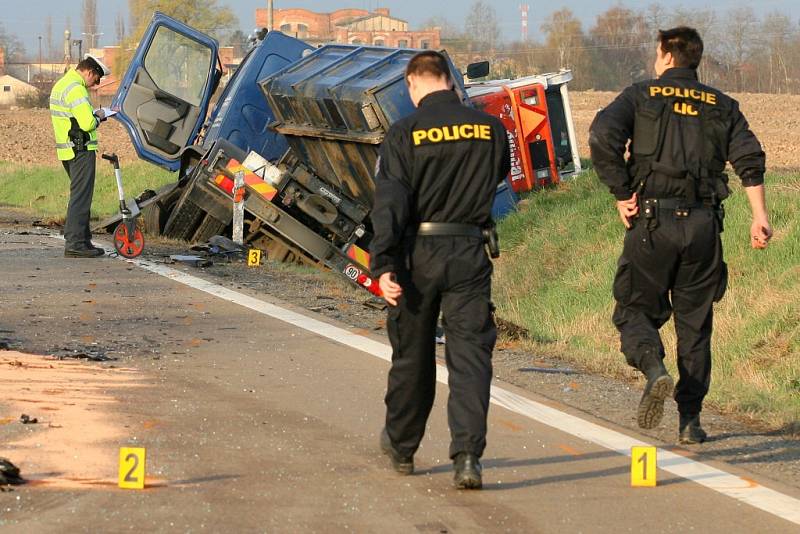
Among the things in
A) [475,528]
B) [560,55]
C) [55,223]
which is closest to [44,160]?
[55,223]

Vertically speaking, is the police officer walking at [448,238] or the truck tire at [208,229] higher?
the police officer walking at [448,238]

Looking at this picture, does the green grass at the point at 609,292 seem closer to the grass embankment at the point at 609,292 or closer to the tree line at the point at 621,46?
the grass embankment at the point at 609,292

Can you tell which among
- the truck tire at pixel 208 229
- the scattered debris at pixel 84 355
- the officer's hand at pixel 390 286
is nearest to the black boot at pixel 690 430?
the officer's hand at pixel 390 286

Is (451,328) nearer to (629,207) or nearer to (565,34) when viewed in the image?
(629,207)

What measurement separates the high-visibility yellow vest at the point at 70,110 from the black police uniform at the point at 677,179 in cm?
816

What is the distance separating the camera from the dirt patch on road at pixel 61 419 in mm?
5512

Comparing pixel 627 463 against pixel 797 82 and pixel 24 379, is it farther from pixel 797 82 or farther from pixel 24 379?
pixel 797 82

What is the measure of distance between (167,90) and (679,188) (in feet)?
35.9

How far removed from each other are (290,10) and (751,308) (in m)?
124

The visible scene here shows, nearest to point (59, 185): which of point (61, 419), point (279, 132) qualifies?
point (279, 132)

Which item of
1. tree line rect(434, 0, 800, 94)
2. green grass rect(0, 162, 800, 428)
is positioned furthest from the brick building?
green grass rect(0, 162, 800, 428)

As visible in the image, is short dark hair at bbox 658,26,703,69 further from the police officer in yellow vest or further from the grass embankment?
the police officer in yellow vest

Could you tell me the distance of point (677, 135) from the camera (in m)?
6.32

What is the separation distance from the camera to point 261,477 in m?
5.53
